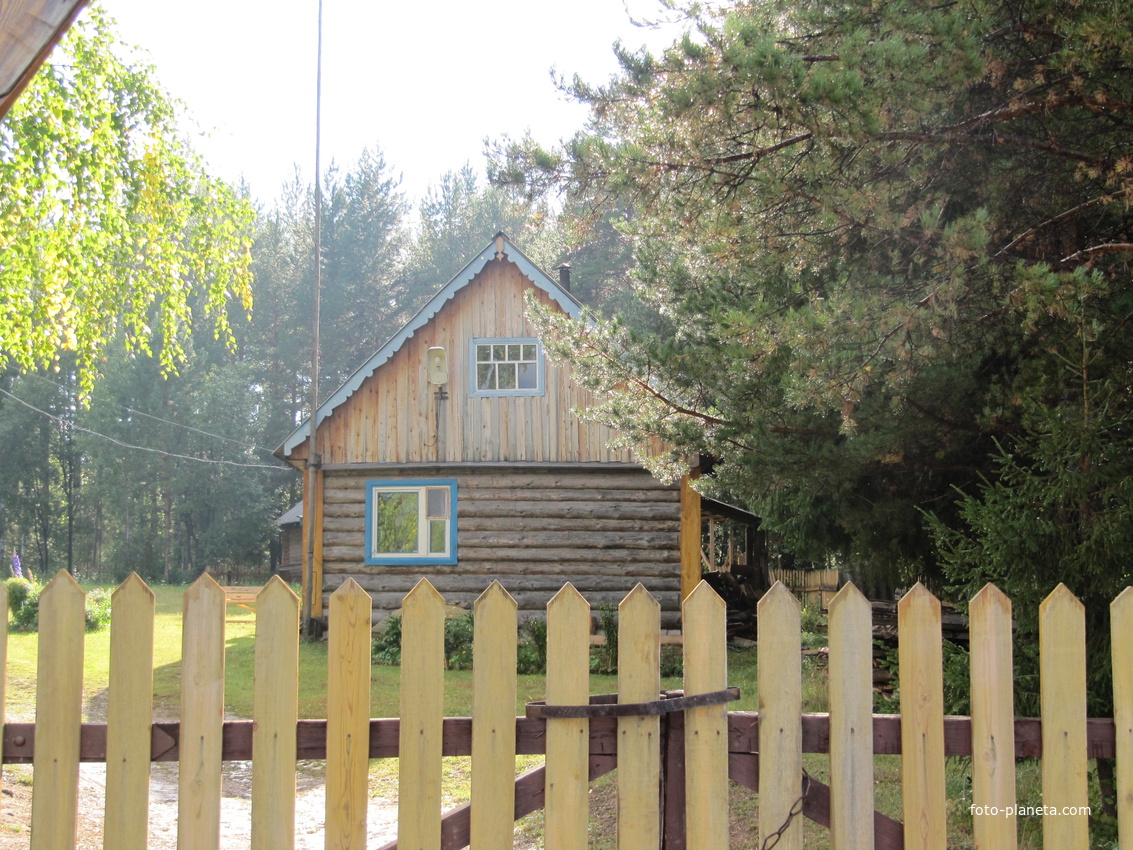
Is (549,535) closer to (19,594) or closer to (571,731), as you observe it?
(19,594)

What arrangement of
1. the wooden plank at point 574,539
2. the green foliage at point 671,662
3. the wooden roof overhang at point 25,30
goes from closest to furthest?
1. the wooden roof overhang at point 25,30
2. the green foliage at point 671,662
3. the wooden plank at point 574,539

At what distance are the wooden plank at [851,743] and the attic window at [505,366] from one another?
13.0 m

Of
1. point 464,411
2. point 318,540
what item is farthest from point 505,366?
point 318,540

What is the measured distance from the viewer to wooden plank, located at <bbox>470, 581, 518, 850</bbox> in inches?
117

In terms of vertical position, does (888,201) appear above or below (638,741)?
above

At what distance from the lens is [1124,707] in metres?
3.16

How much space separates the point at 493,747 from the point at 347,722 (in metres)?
0.47

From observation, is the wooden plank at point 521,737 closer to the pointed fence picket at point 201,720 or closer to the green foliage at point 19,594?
the pointed fence picket at point 201,720

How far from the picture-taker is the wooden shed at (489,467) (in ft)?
51.9

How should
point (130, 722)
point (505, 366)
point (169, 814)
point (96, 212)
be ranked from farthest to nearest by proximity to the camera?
point (505, 366) < point (96, 212) < point (169, 814) < point (130, 722)

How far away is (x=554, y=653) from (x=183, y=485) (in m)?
48.1

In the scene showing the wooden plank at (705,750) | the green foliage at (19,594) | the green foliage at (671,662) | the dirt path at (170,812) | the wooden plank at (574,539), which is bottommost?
the green foliage at (671,662)

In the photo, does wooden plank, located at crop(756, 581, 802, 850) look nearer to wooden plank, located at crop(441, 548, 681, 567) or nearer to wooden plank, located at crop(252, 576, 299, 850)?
wooden plank, located at crop(252, 576, 299, 850)

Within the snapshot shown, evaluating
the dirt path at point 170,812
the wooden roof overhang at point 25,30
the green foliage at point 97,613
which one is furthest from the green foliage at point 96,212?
the green foliage at point 97,613
